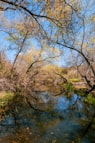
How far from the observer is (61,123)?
15812 mm

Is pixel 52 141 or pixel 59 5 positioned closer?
pixel 59 5

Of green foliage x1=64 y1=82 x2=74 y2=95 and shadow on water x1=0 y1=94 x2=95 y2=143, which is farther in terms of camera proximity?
green foliage x1=64 y1=82 x2=74 y2=95

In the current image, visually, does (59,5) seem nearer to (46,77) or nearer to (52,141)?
(52,141)

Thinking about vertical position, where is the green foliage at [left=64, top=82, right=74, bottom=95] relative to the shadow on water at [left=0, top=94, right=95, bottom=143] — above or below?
above

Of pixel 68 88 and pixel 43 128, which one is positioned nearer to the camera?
pixel 43 128

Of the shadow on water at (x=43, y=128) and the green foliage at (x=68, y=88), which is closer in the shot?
the shadow on water at (x=43, y=128)

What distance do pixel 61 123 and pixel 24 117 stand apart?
293 cm

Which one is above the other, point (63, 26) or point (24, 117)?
point (63, 26)

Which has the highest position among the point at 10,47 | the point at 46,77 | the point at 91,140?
the point at 10,47

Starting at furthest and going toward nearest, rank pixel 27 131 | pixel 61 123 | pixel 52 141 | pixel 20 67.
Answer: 1. pixel 20 67
2. pixel 61 123
3. pixel 27 131
4. pixel 52 141

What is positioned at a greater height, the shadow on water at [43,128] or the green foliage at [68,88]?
the green foliage at [68,88]

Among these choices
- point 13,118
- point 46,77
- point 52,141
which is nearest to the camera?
point 52,141

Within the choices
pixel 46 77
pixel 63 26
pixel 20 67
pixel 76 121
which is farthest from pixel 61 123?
pixel 46 77

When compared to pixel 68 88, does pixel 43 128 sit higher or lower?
lower
